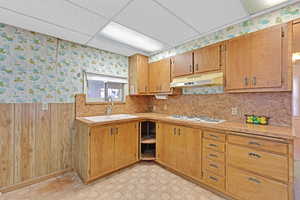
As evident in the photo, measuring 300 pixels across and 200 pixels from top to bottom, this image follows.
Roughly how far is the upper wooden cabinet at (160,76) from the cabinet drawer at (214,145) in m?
1.26

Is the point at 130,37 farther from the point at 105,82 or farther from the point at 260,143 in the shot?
the point at 260,143

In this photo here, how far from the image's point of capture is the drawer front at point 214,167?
1.69 meters

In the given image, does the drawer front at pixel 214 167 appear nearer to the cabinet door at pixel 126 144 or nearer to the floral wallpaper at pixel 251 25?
the cabinet door at pixel 126 144

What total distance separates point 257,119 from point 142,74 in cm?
232

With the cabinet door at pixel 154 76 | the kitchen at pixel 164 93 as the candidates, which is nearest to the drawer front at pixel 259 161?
the kitchen at pixel 164 93

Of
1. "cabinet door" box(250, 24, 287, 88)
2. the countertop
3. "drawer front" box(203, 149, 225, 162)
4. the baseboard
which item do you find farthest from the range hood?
the baseboard

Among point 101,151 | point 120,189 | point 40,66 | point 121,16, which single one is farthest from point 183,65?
point 40,66

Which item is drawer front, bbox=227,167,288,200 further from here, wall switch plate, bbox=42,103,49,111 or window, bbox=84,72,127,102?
wall switch plate, bbox=42,103,49,111

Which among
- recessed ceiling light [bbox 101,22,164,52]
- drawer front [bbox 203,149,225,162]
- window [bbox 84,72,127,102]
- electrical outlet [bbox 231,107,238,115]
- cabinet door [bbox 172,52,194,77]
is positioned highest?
recessed ceiling light [bbox 101,22,164,52]

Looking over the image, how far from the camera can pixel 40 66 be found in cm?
209

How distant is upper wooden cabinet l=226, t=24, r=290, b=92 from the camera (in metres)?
1.49

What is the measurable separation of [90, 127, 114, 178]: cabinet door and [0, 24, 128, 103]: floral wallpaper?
2.99 ft

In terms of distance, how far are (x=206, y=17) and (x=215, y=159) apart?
6.41ft

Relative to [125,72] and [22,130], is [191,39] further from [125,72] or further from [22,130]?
[22,130]
